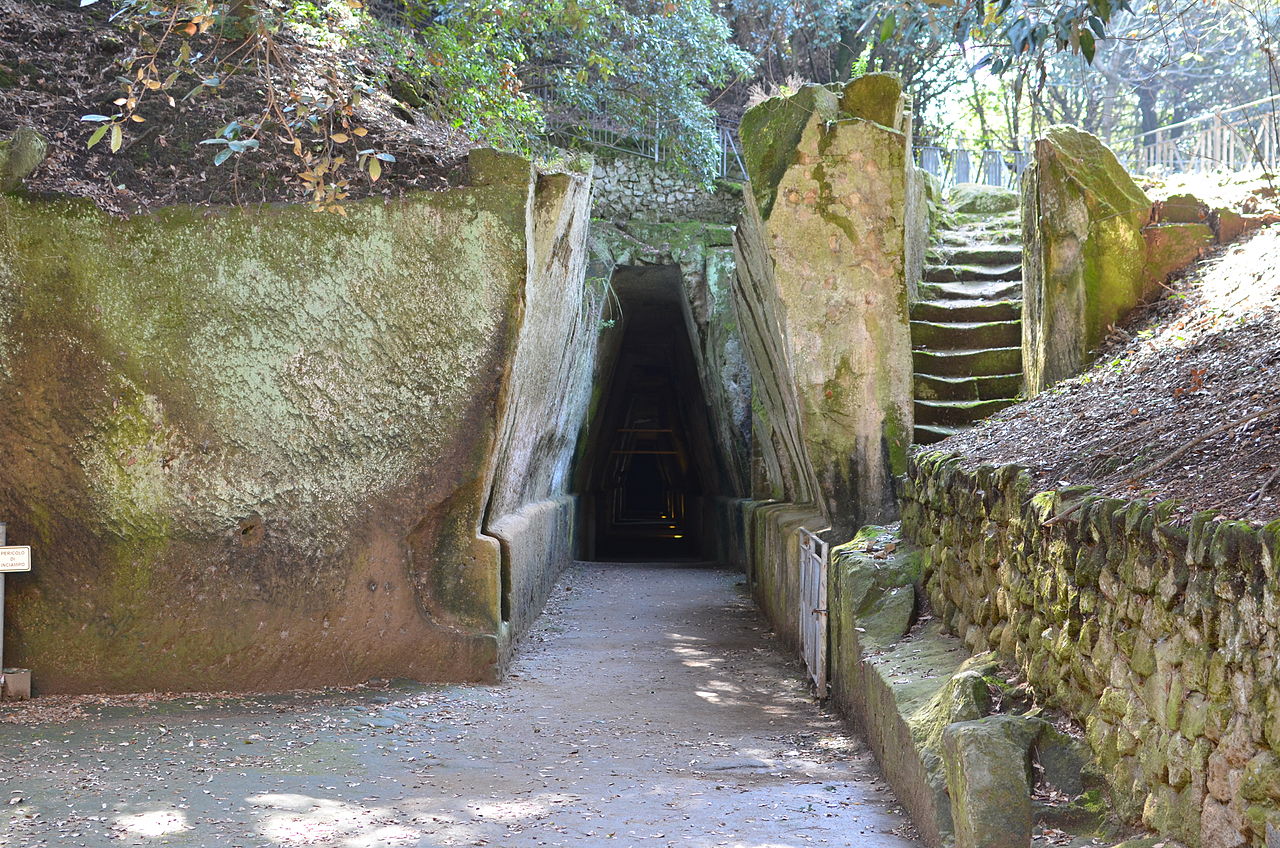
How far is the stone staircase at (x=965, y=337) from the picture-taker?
8.05 metres

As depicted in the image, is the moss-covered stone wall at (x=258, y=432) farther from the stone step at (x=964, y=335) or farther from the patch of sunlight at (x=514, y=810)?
the stone step at (x=964, y=335)

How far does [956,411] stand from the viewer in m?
8.03

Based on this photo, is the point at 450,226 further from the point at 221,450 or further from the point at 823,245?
the point at 823,245

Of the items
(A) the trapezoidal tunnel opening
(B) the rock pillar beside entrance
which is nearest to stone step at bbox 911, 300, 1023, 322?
(B) the rock pillar beside entrance

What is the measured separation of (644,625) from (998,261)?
15.3 ft

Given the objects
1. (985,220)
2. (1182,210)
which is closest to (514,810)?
(1182,210)

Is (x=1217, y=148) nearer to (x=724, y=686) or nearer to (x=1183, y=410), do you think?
(x=724, y=686)

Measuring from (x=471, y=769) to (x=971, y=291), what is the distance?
6035 mm

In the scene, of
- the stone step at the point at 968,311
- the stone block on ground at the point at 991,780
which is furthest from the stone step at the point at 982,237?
the stone block on ground at the point at 991,780

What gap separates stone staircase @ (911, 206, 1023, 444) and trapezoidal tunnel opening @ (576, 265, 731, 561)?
4.61 m

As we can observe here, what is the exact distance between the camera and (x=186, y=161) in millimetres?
6805

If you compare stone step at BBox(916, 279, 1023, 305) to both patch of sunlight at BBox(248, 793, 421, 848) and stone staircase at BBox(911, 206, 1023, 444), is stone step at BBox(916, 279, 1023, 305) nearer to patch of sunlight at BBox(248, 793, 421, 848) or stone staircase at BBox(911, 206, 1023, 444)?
stone staircase at BBox(911, 206, 1023, 444)

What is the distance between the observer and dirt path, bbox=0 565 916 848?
4262 millimetres

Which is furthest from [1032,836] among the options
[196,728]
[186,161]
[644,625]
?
[644,625]
